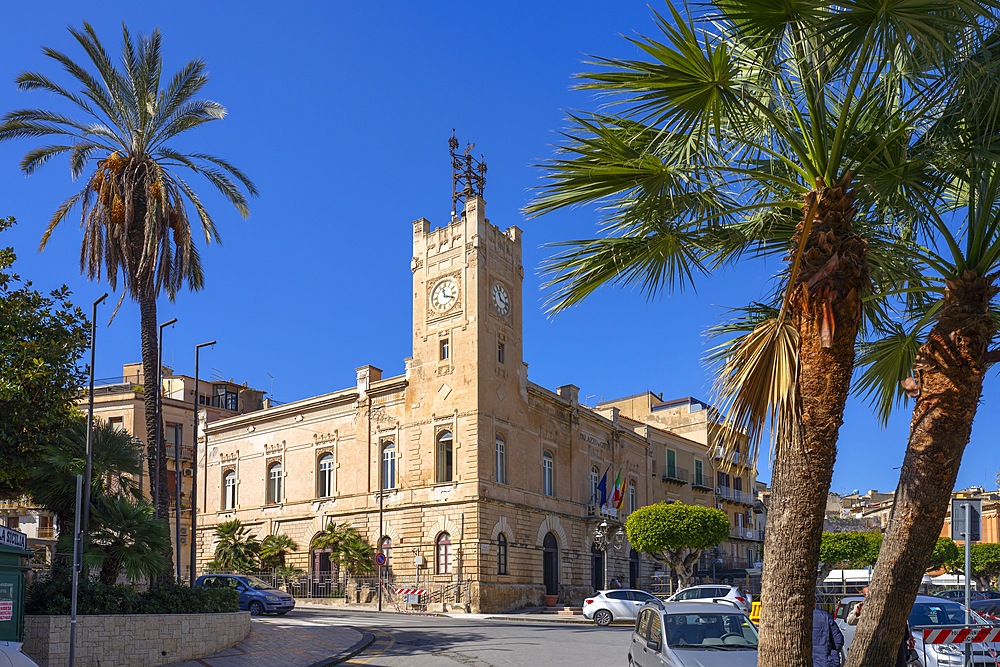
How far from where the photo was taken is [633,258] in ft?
26.6

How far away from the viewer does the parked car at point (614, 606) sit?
31.4m

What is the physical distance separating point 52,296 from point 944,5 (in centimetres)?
1720

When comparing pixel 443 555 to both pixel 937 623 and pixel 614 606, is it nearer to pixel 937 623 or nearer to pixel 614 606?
pixel 614 606

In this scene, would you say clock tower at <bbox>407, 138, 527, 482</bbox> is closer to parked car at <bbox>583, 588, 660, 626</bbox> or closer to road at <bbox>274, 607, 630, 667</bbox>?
parked car at <bbox>583, 588, 660, 626</bbox>

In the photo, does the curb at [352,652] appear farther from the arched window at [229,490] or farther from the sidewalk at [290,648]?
the arched window at [229,490]

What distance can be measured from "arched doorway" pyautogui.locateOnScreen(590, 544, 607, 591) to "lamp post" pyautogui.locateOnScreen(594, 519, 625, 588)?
0.63 feet

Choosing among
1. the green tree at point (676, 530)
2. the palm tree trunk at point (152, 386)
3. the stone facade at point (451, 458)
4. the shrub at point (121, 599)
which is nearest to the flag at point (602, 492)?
the stone facade at point (451, 458)

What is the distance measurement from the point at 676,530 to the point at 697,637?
102 feet

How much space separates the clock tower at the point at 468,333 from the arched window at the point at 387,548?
5.20 meters

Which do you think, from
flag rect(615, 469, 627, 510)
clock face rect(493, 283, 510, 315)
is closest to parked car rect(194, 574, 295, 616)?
clock face rect(493, 283, 510, 315)

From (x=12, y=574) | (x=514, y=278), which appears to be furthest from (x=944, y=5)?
(x=514, y=278)

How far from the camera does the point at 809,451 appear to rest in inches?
246

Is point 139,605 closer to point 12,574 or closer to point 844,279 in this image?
point 12,574

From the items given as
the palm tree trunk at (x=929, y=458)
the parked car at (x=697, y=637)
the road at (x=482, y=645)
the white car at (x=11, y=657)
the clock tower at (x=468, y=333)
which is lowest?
the road at (x=482, y=645)
